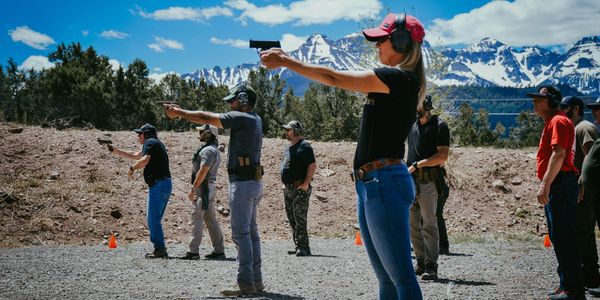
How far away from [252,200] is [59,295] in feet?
7.67

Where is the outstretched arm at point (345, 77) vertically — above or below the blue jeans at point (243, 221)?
above

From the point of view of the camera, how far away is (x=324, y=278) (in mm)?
7172

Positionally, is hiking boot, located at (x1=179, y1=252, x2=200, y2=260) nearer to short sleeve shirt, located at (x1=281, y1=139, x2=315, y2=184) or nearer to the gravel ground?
the gravel ground

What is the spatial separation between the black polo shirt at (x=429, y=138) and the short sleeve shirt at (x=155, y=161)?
419 cm

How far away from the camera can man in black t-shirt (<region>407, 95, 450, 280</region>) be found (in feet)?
22.6

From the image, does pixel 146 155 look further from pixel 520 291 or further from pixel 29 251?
pixel 520 291

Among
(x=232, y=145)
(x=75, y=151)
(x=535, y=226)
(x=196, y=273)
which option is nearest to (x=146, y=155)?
(x=196, y=273)

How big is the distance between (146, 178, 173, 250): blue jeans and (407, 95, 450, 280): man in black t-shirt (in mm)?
4216

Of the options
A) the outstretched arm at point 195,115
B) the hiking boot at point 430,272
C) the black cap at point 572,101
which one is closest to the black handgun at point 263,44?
the outstretched arm at point 195,115

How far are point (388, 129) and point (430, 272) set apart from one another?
4408mm

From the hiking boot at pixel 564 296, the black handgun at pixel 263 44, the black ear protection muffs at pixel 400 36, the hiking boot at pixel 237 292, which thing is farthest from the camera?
the hiking boot at pixel 237 292

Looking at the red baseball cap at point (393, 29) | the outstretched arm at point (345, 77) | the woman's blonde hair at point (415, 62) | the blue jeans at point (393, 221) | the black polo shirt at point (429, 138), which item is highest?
the red baseball cap at point (393, 29)

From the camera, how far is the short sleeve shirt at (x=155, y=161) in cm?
881

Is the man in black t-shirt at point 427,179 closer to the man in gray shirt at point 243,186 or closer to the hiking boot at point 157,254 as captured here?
the man in gray shirt at point 243,186
